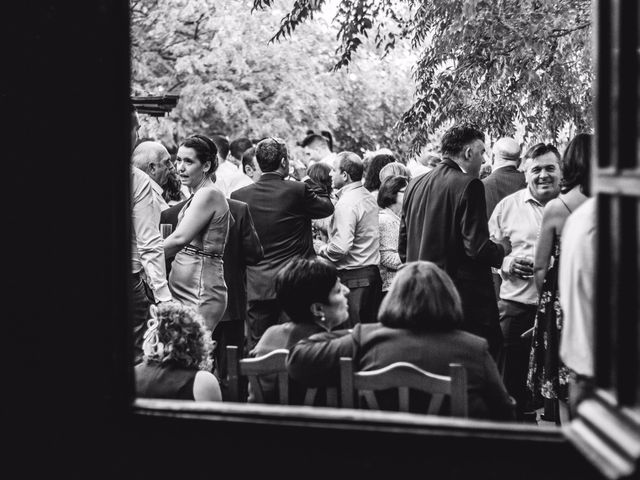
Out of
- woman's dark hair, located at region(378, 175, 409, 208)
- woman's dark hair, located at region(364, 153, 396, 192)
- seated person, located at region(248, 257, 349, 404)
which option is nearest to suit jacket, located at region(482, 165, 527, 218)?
woman's dark hair, located at region(378, 175, 409, 208)

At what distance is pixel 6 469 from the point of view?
3.21 meters

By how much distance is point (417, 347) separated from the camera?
3766mm

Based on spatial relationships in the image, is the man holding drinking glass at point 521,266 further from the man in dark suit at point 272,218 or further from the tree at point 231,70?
the tree at point 231,70

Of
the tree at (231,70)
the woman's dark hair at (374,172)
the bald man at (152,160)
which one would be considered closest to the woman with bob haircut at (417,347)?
the bald man at (152,160)

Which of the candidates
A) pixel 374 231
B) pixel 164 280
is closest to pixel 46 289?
pixel 164 280

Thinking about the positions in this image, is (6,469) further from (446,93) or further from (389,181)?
(446,93)

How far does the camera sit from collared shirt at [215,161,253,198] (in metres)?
9.09

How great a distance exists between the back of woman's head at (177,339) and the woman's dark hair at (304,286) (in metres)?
0.42

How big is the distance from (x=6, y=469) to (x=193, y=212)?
2.99 meters

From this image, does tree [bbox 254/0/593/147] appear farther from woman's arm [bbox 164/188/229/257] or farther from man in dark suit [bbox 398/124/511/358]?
woman's arm [bbox 164/188/229/257]

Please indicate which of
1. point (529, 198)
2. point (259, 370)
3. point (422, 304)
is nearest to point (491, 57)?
point (529, 198)

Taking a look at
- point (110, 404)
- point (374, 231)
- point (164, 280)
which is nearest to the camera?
point (110, 404)

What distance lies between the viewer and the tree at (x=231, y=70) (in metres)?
28.9

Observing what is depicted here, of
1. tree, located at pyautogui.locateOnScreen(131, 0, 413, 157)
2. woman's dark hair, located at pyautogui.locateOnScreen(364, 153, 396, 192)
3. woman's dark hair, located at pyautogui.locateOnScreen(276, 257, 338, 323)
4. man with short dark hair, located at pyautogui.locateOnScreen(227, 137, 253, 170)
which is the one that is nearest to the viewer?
woman's dark hair, located at pyautogui.locateOnScreen(276, 257, 338, 323)
